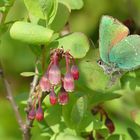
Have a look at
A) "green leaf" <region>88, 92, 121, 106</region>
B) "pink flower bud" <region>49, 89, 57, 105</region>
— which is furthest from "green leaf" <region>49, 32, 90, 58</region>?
"green leaf" <region>88, 92, 121, 106</region>

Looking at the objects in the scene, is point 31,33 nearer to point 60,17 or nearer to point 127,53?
point 60,17

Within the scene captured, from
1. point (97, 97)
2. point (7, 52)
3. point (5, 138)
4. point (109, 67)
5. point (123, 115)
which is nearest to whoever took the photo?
point (109, 67)

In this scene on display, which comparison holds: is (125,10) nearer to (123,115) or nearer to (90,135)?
(123,115)

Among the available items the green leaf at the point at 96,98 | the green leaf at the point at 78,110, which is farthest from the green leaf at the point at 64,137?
the green leaf at the point at 96,98

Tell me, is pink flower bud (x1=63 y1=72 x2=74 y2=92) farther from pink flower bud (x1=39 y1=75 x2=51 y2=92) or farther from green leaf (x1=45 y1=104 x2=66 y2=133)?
green leaf (x1=45 y1=104 x2=66 y2=133)

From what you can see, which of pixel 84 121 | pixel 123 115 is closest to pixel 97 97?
pixel 84 121

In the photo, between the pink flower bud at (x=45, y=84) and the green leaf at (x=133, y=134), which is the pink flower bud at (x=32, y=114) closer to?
the pink flower bud at (x=45, y=84)
